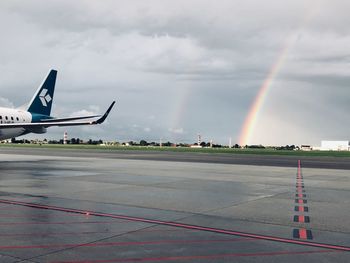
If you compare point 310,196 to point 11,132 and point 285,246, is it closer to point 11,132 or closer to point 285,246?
point 285,246

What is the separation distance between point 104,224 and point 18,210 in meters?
3.44

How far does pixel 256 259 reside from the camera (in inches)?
297

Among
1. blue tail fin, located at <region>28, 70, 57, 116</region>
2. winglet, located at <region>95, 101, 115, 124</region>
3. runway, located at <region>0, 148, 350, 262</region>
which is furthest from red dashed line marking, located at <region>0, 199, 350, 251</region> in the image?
blue tail fin, located at <region>28, 70, 57, 116</region>

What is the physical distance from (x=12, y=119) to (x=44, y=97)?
7951 mm

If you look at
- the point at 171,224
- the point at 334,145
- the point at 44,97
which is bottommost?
the point at 171,224

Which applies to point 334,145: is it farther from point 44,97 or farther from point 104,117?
point 104,117

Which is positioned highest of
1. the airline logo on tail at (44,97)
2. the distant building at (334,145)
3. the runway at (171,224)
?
the airline logo on tail at (44,97)

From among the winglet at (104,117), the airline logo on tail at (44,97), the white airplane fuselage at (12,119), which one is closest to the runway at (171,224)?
the winglet at (104,117)

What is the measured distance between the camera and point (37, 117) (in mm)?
47594

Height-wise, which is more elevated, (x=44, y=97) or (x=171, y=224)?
(x=44, y=97)

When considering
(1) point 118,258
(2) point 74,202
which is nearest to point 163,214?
(2) point 74,202

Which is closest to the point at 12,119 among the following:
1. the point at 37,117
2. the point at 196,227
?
the point at 37,117

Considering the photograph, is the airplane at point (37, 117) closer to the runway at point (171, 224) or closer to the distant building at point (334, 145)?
the runway at point (171, 224)

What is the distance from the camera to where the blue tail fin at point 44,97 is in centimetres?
4844
